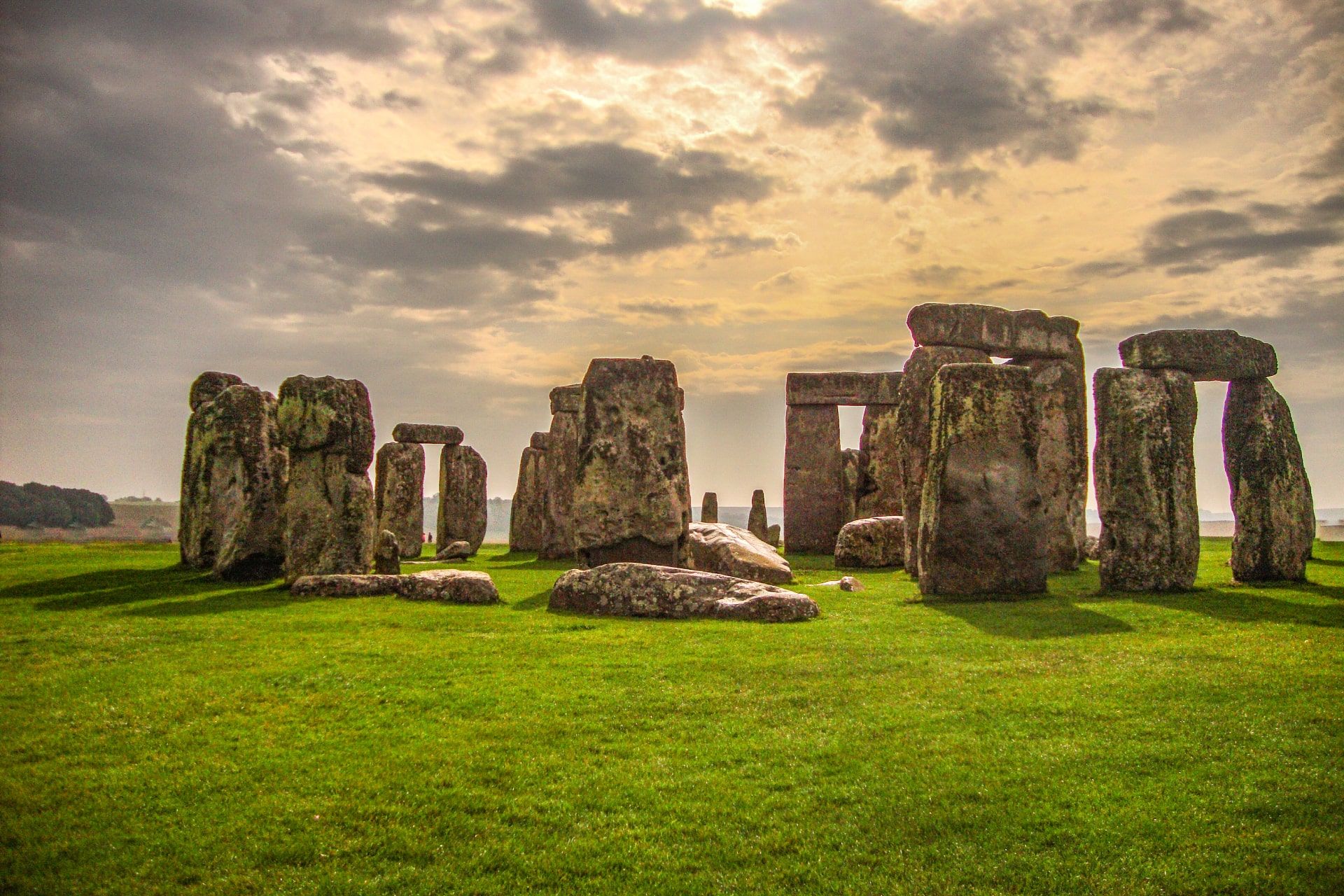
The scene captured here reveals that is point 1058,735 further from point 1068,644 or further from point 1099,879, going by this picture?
point 1068,644

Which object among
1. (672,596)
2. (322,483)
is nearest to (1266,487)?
(672,596)

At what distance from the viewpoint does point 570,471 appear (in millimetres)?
21984

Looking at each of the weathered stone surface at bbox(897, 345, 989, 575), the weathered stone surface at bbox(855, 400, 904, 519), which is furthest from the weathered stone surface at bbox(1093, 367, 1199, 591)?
the weathered stone surface at bbox(855, 400, 904, 519)

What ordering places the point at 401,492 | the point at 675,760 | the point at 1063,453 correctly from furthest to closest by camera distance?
the point at 401,492
the point at 1063,453
the point at 675,760

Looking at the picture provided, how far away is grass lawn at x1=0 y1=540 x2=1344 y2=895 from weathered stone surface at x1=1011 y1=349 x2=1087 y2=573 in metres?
6.80

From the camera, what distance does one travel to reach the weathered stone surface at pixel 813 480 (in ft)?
76.0

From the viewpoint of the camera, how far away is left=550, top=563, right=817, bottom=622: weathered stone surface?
10.3 meters

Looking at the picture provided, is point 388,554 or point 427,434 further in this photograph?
point 427,434

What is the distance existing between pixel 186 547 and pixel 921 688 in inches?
578

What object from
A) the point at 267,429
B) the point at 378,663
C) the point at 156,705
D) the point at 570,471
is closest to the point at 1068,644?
the point at 378,663

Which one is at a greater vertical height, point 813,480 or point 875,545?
point 813,480

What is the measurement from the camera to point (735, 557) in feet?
46.4

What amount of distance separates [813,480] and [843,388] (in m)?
2.57

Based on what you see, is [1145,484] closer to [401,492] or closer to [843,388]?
[843,388]
